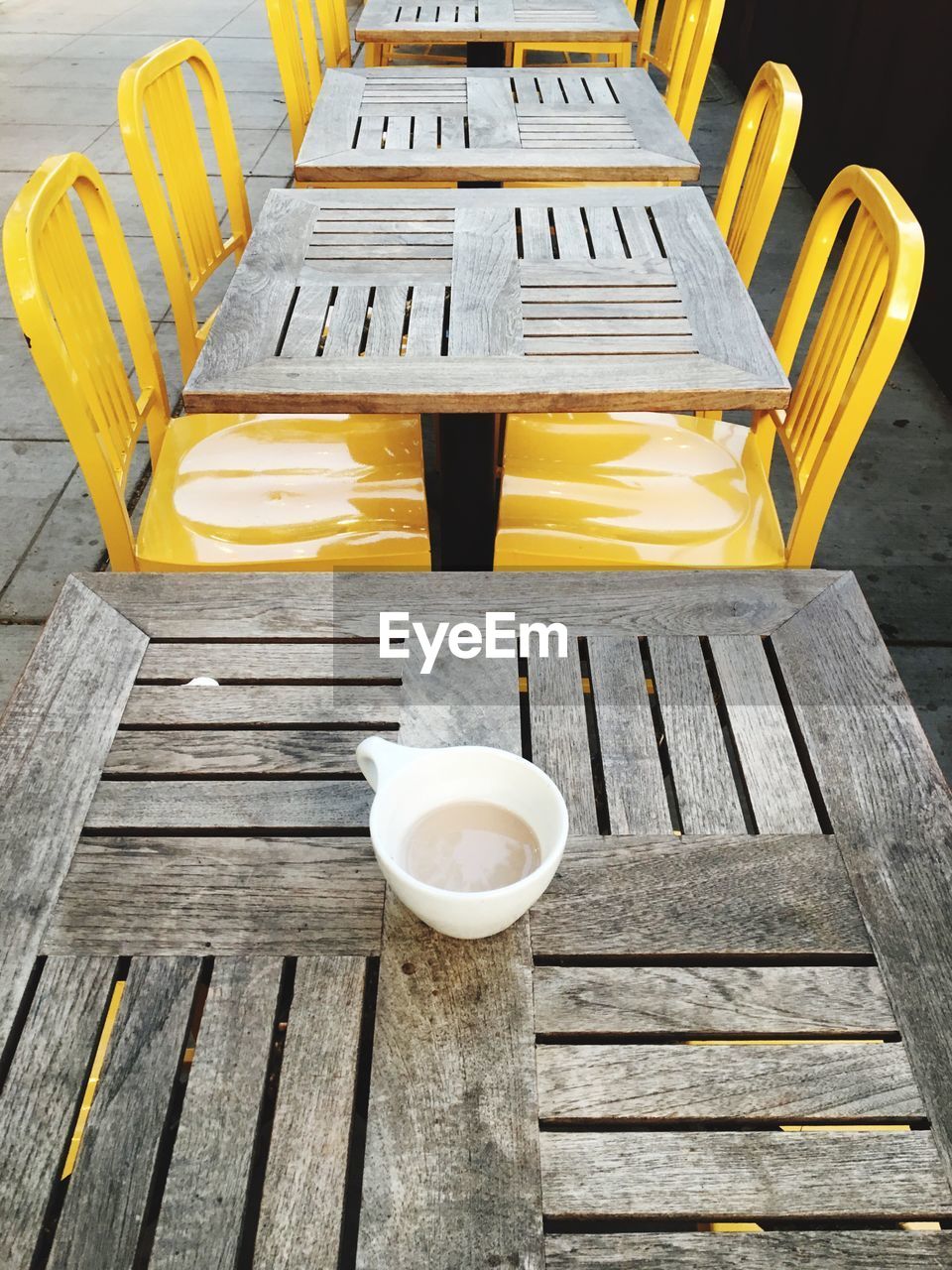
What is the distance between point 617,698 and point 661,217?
1.22m

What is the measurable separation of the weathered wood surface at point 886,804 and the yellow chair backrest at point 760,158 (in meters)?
1.10

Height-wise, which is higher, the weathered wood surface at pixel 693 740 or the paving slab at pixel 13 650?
the weathered wood surface at pixel 693 740

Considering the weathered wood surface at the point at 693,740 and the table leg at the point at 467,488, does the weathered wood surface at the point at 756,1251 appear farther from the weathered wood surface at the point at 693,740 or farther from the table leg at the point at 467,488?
the table leg at the point at 467,488

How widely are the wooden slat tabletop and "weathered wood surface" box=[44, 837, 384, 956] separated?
9.60ft

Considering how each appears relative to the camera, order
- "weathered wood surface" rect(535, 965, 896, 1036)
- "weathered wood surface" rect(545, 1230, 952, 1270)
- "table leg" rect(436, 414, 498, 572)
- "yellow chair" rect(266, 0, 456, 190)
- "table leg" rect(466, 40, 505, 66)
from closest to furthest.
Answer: "weathered wood surface" rect(545, 1230, 952, 1270), "weathered wood surface" rect(535, 965, 896, 1036), "table leg" rect(436, 414, 498, 572), "yellow chair" rect(266, 0, 456, 190), "table leg" rect(466, 40, 505, 66)

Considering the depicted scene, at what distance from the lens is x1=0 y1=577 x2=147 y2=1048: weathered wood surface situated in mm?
772

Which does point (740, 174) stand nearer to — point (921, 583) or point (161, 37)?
point (921, 583)

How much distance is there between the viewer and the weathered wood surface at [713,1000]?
27.7 inches

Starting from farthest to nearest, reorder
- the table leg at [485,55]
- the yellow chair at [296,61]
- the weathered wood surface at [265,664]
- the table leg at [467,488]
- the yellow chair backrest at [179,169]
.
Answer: the table leg at [485,55], the yellow chair at [296,61], the yellow chair backrest at [179,169], the table leg at [467,488], the weathered wood surface at [265,664]

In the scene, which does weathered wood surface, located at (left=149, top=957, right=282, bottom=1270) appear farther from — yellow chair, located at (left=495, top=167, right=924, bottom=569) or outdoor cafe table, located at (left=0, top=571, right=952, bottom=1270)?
yellow chair, located at (left=495, top=167, right=924, bottom=569)

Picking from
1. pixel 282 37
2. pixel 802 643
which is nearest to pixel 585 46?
pixel 282 37

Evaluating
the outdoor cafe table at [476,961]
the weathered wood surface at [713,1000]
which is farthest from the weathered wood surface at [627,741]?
the weathered wood surface at [713,1000]

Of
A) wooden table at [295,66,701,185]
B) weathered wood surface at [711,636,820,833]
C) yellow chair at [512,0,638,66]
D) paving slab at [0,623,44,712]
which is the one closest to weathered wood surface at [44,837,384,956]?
weathered wood surface at [711,636,820,833]

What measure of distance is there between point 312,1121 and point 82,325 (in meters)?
1.23
